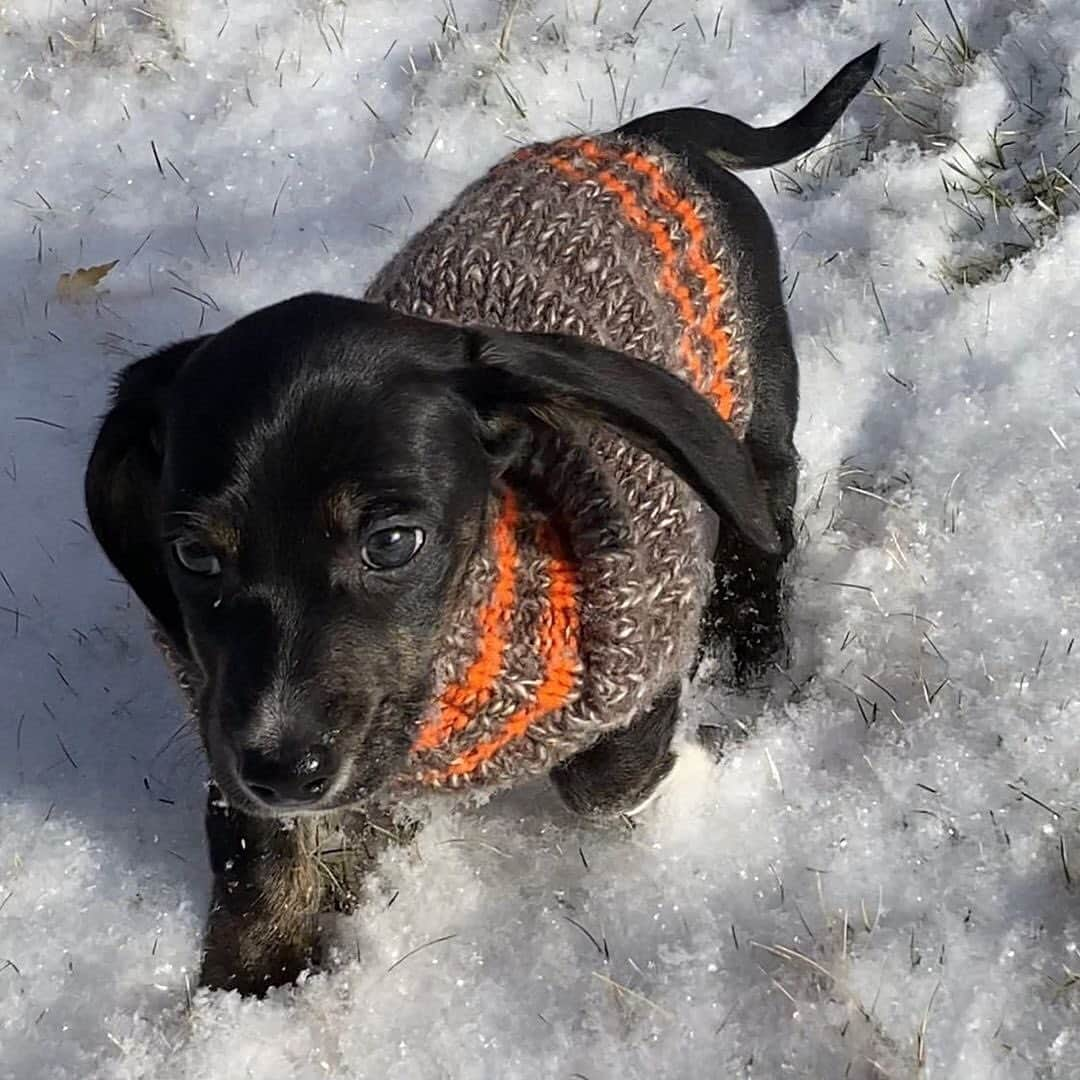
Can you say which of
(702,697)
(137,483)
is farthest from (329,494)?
(702,697)

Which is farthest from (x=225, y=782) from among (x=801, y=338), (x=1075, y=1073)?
(x=801, y=338)

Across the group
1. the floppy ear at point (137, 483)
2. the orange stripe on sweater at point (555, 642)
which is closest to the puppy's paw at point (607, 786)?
the orange stripe on sweater at point (555, 642)

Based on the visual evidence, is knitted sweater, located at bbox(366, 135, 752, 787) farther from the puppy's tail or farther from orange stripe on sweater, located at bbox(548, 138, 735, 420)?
the puppy's tail

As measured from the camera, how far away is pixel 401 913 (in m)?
2.77

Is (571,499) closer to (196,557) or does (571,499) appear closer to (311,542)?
(311,542)

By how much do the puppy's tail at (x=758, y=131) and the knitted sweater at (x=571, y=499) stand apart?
305 mm

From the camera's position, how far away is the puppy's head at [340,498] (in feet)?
6.67

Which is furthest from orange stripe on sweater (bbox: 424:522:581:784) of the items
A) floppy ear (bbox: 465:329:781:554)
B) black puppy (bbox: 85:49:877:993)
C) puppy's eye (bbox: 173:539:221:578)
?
puppy's eye (bbox: 173:539:221:578)

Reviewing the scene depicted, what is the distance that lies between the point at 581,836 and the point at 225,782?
0.94 metres

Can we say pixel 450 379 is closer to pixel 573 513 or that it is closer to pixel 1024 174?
pixel 573 513

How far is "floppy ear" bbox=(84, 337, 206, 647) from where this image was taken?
231 cm

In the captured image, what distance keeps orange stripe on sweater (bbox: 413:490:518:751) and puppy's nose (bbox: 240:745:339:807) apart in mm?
265

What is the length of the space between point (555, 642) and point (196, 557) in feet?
1.88

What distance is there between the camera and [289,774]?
78.5 inches
